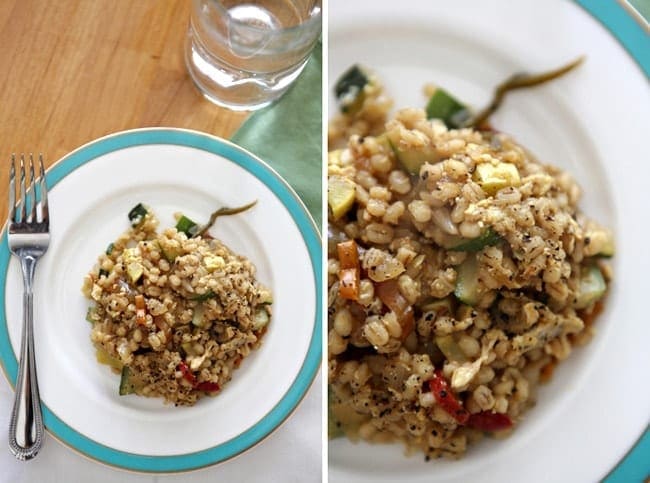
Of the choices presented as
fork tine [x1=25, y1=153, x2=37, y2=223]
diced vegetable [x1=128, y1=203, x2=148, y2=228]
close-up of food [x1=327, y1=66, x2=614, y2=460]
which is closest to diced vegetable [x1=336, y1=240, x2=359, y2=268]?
close-up of food [x1=327, y1=66, x2=614, y2=460]

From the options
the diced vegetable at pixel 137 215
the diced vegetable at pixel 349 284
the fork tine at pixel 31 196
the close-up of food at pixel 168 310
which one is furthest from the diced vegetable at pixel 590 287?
the fork tine at pixel 31 196

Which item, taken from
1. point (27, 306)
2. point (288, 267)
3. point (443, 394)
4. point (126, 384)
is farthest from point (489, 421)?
point (27, 306)

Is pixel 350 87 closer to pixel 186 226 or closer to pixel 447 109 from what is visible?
pixel 447 109

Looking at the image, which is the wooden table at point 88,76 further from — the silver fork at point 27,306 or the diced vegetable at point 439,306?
the diced vegetable at point 439,306

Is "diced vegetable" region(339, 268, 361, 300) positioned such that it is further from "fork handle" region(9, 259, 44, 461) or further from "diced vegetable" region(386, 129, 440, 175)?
"fork handle" region(9, 259, 44, 461)

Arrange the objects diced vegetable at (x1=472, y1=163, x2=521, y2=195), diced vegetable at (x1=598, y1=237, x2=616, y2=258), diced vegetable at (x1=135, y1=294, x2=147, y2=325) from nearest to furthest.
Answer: diced vegetable at (x1=135, y1=294, x2=147, y2=325) → diced vegetable at (x1=472, y1=163, x2=521, y2=195) → diced vegetable at (x1=598, y1=237, x2=616, y2=258)

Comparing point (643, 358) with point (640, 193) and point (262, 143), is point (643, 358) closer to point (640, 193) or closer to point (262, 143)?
point (640, 193)
